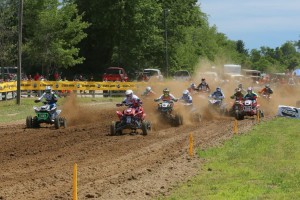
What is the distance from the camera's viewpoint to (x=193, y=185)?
1373 centimetres

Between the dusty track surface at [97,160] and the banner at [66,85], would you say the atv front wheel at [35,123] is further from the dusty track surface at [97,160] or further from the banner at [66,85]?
the banner at [66,85]

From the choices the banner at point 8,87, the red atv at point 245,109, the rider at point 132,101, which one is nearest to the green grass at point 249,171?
the rider at point 132,101

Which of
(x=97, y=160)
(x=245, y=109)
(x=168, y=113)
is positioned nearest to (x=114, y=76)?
(x=245, y=109)

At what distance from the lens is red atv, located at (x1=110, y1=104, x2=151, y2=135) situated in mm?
23875

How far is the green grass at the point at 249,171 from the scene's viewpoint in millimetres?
12594

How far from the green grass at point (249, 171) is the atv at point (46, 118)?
8.17 metres

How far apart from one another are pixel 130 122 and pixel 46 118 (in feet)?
16.2

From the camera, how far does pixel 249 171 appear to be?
1533 cm

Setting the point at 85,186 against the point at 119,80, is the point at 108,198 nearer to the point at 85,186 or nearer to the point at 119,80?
the point at 85,186

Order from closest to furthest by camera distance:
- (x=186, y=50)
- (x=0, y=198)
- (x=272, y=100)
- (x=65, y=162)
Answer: (x=0, y=198) → (x=65, y=162) → (x=272, y=100) → (x=186, y=50)

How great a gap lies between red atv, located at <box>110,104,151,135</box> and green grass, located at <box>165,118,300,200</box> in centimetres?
359

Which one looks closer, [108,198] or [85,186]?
[108,198]

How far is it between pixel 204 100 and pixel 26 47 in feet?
89.9

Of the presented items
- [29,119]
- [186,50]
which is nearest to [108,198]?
[29,119]
